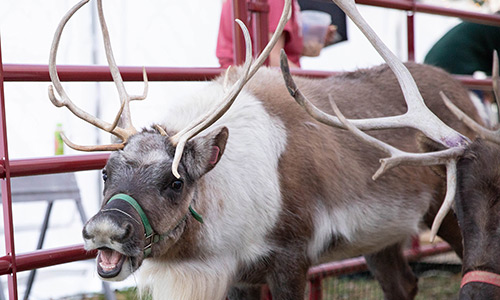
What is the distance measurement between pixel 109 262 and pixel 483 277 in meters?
1.31

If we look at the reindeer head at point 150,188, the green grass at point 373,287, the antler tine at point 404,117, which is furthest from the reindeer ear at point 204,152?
the green grass at point 373,287

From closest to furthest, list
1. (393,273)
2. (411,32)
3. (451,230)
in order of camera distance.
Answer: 1. (451,230)
2. (393,273)
3. (411,32)

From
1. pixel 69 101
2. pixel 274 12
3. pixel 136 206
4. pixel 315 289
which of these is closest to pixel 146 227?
pixel 136 206

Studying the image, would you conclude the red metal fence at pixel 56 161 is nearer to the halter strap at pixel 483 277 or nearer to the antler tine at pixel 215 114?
the antler tine at pixel 215 114

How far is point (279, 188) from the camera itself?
113 inches

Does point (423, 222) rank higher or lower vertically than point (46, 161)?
lower

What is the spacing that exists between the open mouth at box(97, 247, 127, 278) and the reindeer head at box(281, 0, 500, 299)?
90 cm

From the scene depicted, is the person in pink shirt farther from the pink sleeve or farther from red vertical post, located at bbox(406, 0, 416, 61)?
red vertical post, located at bbox(406, 0, 416, 61)

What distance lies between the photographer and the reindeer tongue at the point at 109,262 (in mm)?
2367

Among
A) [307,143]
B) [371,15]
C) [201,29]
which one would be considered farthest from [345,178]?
[371,15]

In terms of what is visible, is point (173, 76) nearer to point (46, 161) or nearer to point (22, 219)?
point (46, 161)

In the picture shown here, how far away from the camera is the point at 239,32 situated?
356 cm

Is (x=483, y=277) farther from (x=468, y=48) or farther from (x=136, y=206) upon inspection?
(x=468, y=48)

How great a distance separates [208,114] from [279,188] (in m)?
0.49
